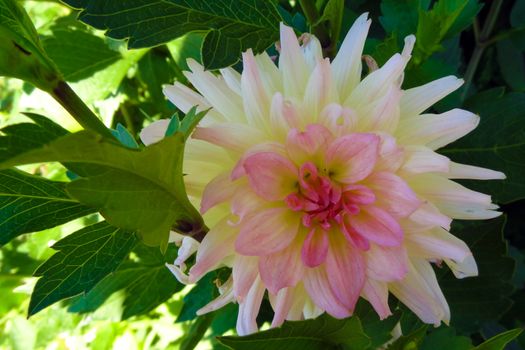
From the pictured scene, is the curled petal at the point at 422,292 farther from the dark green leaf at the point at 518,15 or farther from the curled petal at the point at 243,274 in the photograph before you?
the dark green leaf at the point at 518,15

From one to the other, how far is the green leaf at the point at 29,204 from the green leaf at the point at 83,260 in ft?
0.07

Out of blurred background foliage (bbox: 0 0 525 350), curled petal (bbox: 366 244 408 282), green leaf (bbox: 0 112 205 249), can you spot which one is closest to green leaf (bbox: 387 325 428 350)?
blurred background foliage (bbox: 0 0 525 350)

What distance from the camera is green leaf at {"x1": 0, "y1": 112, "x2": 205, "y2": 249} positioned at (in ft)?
Result: 0.93

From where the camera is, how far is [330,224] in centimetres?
39

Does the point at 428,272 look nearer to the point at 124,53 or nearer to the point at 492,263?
the point at 492,263

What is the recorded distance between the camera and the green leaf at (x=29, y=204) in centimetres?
42

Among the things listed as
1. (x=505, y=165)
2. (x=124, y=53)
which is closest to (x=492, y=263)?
(x=505, y=165)

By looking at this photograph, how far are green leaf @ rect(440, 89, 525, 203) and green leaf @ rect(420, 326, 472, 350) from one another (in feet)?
0.44

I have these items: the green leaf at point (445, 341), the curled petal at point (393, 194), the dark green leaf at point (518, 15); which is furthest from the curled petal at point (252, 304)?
the dark green leaf at point (518, 15)

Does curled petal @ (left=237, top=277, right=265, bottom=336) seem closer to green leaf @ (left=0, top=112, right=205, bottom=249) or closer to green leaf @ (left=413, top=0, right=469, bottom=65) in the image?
green leaf @ (left=0, top=112, right=205, bottom=249)

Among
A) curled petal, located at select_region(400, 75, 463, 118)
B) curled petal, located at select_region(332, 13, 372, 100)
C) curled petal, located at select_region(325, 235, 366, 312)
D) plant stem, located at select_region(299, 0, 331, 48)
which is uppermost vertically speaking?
plant stem, located at select_region(299, 0, 331, 48)

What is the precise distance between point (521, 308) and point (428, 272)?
1.67 feet

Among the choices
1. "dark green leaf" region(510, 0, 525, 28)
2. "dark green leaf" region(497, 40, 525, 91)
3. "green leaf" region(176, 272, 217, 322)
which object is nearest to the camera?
"green leaf" region(176, 272, 217, 322)

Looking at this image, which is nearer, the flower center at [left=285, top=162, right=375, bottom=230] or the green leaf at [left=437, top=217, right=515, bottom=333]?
the flower center at [left=285, top=162, right=375, bottom=230]
